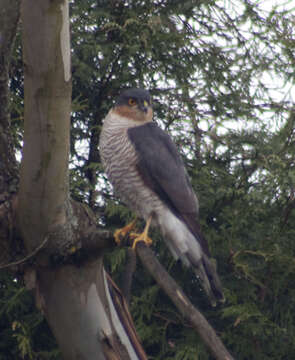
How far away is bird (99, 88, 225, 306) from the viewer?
3311 mm

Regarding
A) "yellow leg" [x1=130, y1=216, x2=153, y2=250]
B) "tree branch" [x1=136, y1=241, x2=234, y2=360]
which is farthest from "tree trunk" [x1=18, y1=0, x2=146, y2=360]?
"tree branch" [x1=136, y1=241, x2=234, y2=360]

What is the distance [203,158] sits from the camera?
12.7ft

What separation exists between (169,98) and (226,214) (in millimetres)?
1044

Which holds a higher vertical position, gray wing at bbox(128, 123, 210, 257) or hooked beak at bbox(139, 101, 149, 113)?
hooked beak at bbox(139, 101, 149, 113)

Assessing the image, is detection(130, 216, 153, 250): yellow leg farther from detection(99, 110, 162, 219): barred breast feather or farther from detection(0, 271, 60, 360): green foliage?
detection(0, 271, 60, 360): green foliage

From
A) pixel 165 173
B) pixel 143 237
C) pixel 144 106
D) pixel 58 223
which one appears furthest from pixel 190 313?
pixel 144 106

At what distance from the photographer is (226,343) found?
337cm

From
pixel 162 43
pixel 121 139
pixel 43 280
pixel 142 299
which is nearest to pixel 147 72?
pixel 162 43

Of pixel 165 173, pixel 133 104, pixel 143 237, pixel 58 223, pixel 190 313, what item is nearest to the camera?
pixel 190 313

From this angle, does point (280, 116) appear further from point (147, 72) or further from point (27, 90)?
point (27, 90)

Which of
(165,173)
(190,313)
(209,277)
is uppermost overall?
(165,173)

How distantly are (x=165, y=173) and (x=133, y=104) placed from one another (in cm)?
56

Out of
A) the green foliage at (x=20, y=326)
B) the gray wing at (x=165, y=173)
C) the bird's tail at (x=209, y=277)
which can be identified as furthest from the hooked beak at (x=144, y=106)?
the green foliage at (x=20, y=326)

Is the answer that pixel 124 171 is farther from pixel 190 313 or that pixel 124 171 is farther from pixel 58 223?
pixel 190 313
